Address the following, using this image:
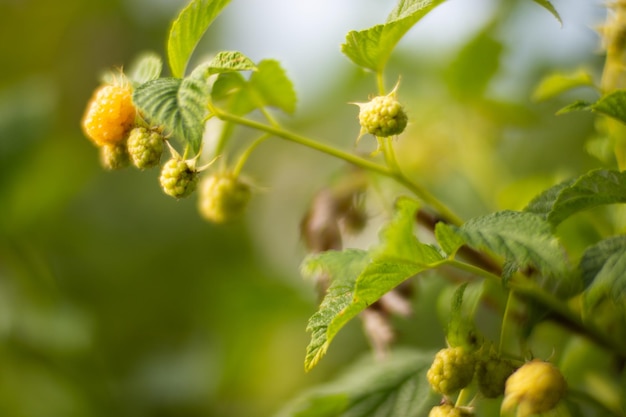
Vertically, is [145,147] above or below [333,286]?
above

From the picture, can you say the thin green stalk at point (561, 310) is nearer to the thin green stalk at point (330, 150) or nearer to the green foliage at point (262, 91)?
the thin green stalk at point (330, 150)

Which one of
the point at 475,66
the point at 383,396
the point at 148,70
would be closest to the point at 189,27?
the point at 148,70

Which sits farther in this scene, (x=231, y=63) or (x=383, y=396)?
(x=383, y=396)

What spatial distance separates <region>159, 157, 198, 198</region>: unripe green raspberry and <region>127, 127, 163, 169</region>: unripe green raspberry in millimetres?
17

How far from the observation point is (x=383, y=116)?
2.67ft

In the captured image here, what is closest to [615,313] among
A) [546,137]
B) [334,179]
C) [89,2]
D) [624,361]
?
[624,361]

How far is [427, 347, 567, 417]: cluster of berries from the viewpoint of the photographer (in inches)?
27.7

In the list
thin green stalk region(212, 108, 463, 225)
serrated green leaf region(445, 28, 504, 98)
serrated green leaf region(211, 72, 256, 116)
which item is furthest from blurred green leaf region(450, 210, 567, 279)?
serrated green leaf region(445, 28, 504, 98)

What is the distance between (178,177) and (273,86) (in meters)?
0.23

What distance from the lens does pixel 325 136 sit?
2.77m

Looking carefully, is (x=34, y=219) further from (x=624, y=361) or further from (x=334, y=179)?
(x=624, y=361)

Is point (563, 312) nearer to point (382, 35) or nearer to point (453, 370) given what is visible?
point (453, 370)

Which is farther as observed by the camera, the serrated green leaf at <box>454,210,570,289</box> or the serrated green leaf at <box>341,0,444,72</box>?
the serrated green leaf at <box>341,0,444,72</box>

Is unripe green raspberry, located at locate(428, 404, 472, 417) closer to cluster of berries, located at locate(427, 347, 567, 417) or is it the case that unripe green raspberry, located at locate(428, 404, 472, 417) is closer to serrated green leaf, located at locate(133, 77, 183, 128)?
cluster of berries, located at locate(427, 347, 567, 417)
